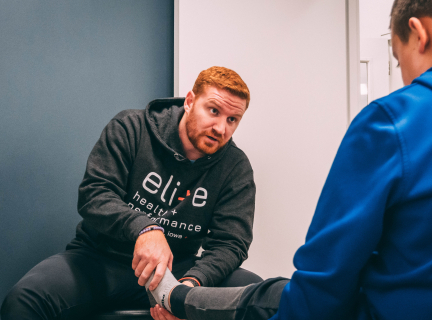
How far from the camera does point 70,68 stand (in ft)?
4.31

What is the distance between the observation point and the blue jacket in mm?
408

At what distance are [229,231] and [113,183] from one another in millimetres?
401

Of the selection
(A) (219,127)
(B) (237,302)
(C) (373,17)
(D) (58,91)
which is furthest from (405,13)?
(C) (373,17)

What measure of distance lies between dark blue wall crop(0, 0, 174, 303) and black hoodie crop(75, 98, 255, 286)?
240 mm

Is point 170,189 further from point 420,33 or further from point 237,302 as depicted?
→ point 420,33

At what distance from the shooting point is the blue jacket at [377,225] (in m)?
0.41

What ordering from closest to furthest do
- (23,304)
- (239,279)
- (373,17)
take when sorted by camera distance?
(23,304) → (239,279) → (373,17)

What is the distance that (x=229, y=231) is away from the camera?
1.08 metres

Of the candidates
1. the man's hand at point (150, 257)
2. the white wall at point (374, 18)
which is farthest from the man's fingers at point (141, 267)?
the white wall at point (374, 18)

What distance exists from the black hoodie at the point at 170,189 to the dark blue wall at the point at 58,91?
9.4 inches

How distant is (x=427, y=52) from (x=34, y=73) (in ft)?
4.09

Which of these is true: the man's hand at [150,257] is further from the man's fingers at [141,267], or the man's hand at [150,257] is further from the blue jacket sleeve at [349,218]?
the blue jacket sleeve at [349,218]

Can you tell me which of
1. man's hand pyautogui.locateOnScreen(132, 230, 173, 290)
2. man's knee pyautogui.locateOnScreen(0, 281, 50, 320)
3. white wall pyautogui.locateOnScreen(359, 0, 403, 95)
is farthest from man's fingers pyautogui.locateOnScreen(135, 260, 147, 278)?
white wall pyautogui.locateOnScreen(359, 0, 403, 95)

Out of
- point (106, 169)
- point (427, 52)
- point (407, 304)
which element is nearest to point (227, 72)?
point (106, 169)
